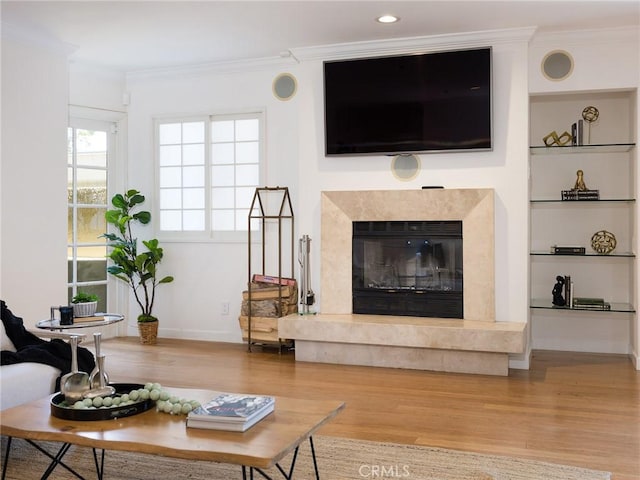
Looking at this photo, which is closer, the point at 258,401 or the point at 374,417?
the point at 258,401

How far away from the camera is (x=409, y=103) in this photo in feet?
18.4

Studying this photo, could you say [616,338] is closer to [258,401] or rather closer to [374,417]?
[374,417]

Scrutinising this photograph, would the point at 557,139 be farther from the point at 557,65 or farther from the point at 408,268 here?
the point at 408,268

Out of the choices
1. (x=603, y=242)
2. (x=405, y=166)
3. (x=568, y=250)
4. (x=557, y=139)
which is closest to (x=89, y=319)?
(x=405, y=166)

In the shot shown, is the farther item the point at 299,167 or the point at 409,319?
the point at 299,167

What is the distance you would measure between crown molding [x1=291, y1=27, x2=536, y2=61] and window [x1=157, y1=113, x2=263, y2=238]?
940 millimetres

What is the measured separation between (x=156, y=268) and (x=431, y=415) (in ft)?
12.1

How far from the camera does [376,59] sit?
5.68 metres

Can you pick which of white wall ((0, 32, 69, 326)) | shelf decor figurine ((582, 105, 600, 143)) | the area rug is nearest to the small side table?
the area rug

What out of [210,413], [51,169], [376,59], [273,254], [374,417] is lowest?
[374,417]

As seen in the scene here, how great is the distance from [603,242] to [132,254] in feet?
13.7

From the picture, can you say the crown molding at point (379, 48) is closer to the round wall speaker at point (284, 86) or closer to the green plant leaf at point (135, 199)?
the round wall speaker at point (284, 86)

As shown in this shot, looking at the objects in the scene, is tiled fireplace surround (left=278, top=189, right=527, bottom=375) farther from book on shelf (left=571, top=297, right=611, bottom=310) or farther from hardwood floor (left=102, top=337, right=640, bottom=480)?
book on shelf (left=571, top=297, right=611, bottom=310)

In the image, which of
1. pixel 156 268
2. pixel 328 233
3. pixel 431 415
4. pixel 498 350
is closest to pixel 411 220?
pixel 328 233
